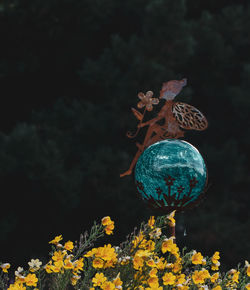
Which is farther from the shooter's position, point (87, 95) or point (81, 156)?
point (87, 95)

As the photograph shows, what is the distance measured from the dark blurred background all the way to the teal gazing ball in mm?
3814

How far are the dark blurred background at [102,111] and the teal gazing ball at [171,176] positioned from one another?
381 cm

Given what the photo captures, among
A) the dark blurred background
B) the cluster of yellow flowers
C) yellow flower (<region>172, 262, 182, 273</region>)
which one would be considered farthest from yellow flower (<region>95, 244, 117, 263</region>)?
the dark blurred background

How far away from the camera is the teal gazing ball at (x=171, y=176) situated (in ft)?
8.14

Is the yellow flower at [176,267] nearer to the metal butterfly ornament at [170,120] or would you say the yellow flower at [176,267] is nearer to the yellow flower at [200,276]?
the yellow flower at [200,276]

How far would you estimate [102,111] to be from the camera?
24.2 feet

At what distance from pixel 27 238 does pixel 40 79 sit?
9.25 feet

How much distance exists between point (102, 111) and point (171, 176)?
16.4 feet

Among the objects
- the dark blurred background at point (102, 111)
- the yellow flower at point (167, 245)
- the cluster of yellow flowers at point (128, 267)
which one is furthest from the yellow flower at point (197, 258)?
the dark blurred background at point (102, 111)

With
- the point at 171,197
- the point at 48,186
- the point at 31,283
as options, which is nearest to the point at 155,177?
the point at 171,197

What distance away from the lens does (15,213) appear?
22.8 ft

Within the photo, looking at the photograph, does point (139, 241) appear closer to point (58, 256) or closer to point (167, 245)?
point (167, 245)

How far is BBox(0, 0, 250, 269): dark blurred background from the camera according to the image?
6.85 metres

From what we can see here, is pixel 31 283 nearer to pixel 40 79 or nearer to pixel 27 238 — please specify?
pixel 27 238
